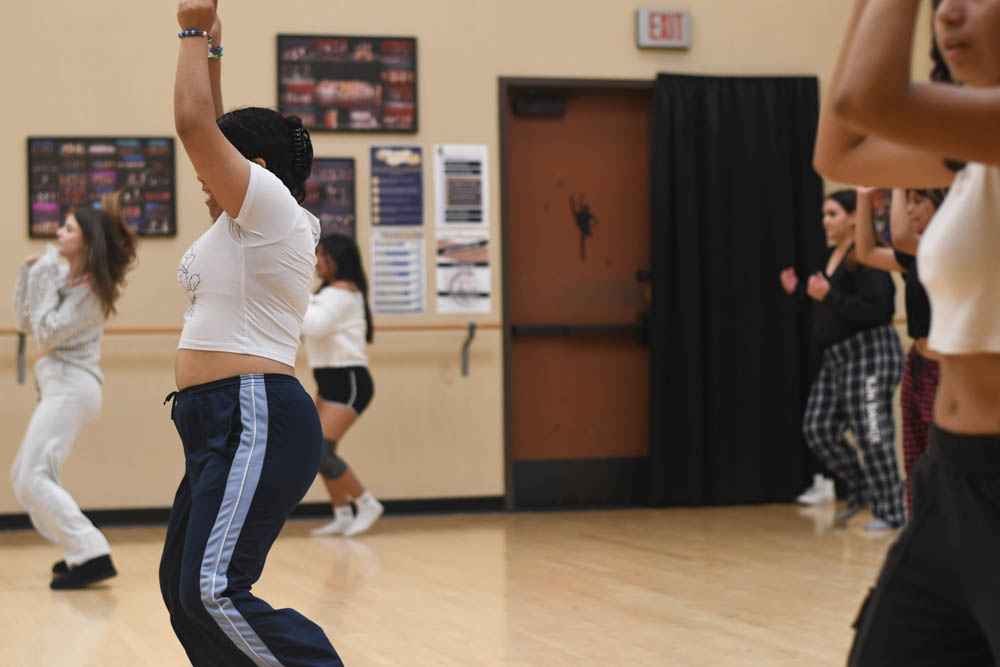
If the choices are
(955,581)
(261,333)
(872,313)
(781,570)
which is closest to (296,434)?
(261,333)

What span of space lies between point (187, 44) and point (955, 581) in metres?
1.48

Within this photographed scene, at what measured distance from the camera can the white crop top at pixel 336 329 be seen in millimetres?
5707

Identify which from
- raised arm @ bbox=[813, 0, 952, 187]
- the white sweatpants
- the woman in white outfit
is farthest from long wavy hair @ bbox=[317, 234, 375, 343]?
raised arm @ bbox=[813, 0, 952, 187]

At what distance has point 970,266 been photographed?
136 cm

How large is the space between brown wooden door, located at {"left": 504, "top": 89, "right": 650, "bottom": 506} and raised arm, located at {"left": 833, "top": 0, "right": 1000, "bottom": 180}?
18.3 feet

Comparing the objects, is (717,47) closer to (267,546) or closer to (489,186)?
(489,186)

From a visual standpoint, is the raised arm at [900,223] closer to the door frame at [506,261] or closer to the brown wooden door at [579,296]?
the door frame at [506,261]

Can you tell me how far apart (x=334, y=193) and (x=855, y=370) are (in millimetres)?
2866

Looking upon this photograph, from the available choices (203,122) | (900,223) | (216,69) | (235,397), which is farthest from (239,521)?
(900,223)

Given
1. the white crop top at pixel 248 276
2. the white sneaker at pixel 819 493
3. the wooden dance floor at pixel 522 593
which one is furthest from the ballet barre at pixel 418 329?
the white crop top at pixel 248 276

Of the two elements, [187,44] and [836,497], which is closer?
[187,44]

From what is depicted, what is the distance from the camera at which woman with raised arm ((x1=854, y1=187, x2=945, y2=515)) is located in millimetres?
3523

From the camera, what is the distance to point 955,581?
1.36m

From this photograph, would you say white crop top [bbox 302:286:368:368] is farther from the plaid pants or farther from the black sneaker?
the plaid pants
